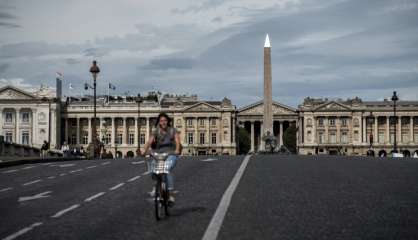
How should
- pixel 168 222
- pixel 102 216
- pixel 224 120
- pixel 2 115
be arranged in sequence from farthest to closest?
pixel 224 120
pixel 2 115
pixel 102 216
pixel 168 222

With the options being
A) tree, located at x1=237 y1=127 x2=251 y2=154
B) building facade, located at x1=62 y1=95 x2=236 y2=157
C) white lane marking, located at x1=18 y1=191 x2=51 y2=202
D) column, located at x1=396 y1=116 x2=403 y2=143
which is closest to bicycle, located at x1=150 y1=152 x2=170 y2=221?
white lane marking, located at x1=18 y1=191 x2=51 y2=202

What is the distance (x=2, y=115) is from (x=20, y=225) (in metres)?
164

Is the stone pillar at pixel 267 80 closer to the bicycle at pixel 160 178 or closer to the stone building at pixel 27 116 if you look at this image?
the bicycle at pixel 160 178

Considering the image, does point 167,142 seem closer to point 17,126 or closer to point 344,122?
point 17,126

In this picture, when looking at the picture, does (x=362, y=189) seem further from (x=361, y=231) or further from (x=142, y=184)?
(x=361, y=231)

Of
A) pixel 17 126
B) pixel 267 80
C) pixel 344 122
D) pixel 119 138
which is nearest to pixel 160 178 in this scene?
pixel 267 80

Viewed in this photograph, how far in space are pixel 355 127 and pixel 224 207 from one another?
170 meters

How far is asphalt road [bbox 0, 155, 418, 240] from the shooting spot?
13.0 meters

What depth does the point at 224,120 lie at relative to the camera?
18588 cm

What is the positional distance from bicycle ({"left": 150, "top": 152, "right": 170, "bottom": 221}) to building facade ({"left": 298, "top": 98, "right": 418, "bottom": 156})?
549ft

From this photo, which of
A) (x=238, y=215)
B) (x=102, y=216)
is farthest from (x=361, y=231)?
(x=102, y=216)

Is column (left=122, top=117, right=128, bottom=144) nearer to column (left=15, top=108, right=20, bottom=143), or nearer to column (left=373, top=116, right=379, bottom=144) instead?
column (left=15, top=108, right=20, bottom=143)

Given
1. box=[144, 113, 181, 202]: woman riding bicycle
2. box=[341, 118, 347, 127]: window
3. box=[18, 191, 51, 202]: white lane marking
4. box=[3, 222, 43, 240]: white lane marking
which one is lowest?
box=[3, 222, 43, 240]: white lane marking

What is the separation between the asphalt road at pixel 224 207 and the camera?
1302cm
